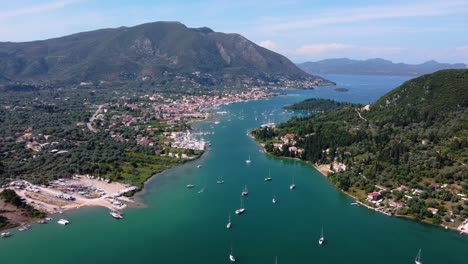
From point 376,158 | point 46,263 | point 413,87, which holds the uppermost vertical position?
point 413,87

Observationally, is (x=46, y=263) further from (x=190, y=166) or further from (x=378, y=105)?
(x=378, y=105)

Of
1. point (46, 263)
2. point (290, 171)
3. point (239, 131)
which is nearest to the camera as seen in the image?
point (46, 263)

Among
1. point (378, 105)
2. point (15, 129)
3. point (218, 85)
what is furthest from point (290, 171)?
point (218, 85)

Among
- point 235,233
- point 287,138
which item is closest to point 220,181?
point 235,233

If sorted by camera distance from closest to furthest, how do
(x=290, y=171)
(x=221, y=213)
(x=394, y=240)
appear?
(x=394, y=240)
(x=221, y=213)
(x=290, y=171)

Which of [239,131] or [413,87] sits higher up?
[413,87]

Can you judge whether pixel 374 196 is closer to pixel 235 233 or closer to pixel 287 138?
pixel 235 233

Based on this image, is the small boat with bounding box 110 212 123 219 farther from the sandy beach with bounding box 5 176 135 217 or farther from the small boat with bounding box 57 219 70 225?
the small boat with bounding box 57 219 70 225
